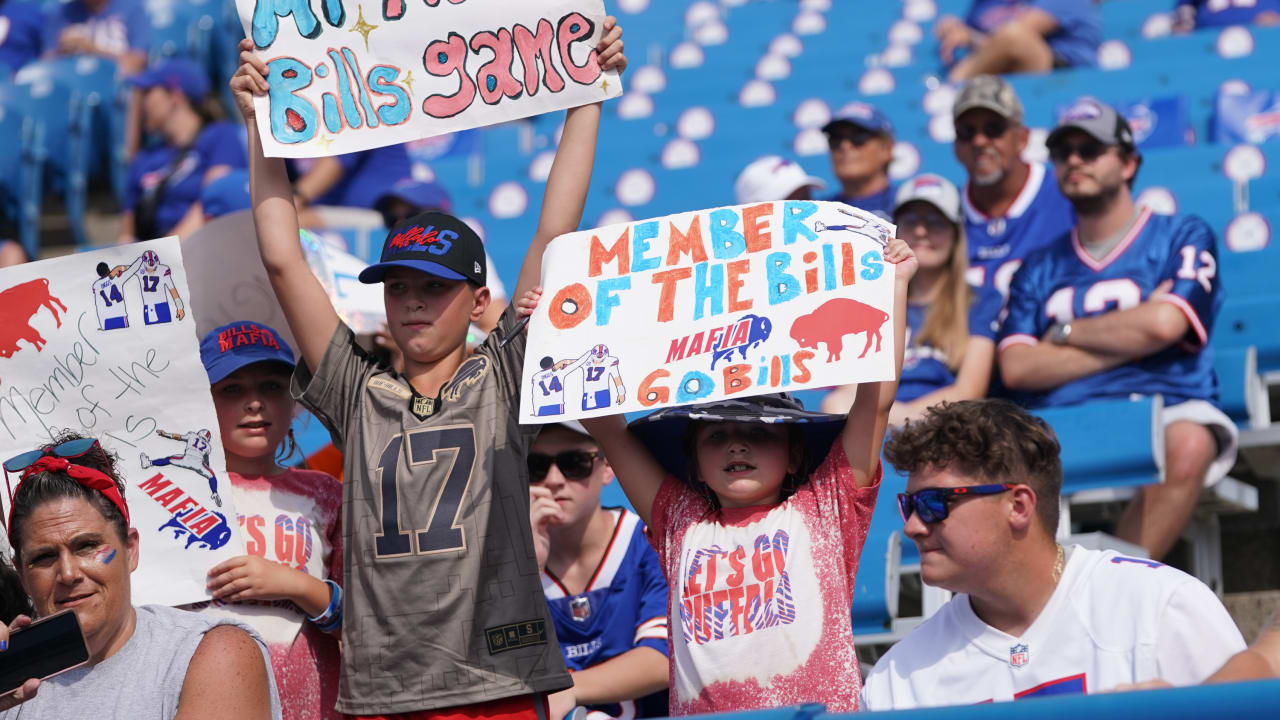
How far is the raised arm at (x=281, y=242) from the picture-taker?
10.1 ft

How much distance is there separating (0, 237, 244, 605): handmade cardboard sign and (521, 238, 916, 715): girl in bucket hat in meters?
0.80

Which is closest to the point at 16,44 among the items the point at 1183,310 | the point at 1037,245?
the point at 1037,245

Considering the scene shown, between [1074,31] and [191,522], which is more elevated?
[1074,31]

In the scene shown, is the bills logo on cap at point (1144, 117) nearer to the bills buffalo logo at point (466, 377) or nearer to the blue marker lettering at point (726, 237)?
the blue marker lettering at point (726, 237)

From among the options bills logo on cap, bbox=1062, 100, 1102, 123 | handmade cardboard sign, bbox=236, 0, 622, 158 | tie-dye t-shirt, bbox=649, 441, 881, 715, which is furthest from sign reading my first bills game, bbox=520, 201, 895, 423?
bills logo on cap, bbox=1062, 100, 1102, 123

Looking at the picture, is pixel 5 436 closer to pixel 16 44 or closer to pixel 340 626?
pixel 340 626

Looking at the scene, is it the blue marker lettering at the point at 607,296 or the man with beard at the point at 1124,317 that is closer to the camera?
the blue marker lettering at the point at 607,296

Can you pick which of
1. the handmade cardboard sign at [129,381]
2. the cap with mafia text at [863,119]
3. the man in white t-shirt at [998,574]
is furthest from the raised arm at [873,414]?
the cap with mafia text at [863,119]

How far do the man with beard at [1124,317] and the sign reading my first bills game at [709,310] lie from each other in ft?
6.09

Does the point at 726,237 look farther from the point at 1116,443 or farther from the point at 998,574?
the point at 1116,443

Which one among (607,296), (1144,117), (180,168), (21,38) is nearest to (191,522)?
(607,296)

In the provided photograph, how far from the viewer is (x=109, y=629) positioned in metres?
2.67

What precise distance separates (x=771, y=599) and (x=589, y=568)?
3.35 ft

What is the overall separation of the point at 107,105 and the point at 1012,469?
6980 millimetres
